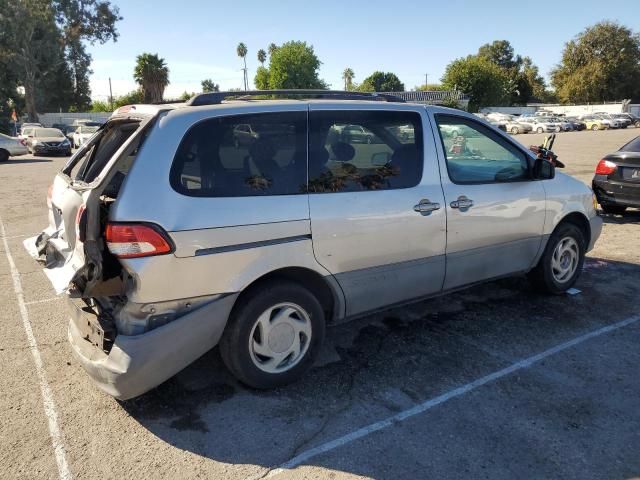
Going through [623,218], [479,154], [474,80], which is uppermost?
[474,80]

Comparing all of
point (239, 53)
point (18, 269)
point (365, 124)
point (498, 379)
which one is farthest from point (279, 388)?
point (239, 53)

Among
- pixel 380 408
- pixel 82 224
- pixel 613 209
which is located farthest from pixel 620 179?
pixel 82 224

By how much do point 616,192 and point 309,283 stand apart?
23.3ft

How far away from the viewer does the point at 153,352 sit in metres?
2.89

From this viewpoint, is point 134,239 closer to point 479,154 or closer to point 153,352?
point 153,352

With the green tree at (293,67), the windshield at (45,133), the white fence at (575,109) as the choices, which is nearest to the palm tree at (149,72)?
the green tree at (293,67)

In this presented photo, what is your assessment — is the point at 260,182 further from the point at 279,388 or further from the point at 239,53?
the point at 239,53

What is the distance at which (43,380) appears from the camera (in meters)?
3.65

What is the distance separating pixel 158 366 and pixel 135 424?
1.56 ft

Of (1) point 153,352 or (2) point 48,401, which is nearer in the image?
(1) point 153,352

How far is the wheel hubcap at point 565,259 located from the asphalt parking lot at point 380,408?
39 centimetres

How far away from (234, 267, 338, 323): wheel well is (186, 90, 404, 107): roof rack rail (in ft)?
3.94

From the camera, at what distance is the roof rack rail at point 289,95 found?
334cm

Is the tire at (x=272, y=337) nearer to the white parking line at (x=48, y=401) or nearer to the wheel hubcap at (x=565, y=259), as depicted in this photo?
the white parking line at (x=48, y=401)
